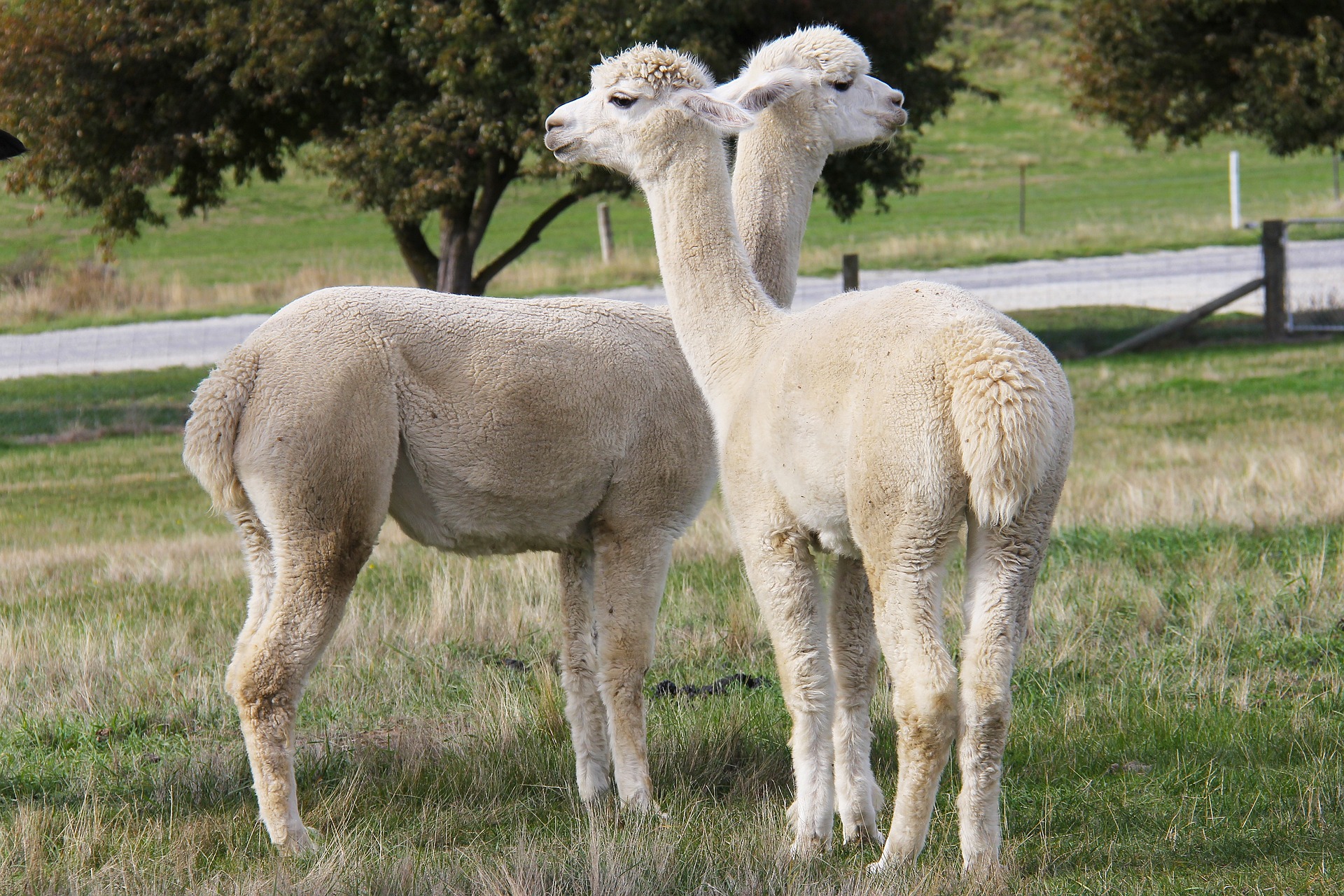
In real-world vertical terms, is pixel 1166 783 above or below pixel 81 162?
below

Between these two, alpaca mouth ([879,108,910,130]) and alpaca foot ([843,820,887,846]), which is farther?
alpaca mouth ([879,108,910,130])

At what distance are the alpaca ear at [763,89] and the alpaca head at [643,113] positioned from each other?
0.28ft

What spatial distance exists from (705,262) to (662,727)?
5.60 feet

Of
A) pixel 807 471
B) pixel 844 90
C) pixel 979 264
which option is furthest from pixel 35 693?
pixel 979 264

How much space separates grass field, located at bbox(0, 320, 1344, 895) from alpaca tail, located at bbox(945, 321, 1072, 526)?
97 centimetres

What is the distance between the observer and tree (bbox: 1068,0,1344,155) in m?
15.7

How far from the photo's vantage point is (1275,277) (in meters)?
17.0

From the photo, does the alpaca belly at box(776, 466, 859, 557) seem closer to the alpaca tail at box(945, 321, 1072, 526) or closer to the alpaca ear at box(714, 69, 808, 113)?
the alpaca tail at box(945, 321, 1072, 526)

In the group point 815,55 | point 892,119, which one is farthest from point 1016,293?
point 815,55

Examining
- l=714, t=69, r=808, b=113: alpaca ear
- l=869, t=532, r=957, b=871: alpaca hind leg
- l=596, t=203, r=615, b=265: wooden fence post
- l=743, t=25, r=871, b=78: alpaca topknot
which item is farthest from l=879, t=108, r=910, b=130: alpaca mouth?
l=596, t=203, r=615, b=265: wooden fence post

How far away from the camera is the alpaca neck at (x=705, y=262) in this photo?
4.20 metres

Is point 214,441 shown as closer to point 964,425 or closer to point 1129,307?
point 964,425

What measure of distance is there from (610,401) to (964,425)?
1448 millimetres

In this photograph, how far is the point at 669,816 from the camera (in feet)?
13.8
